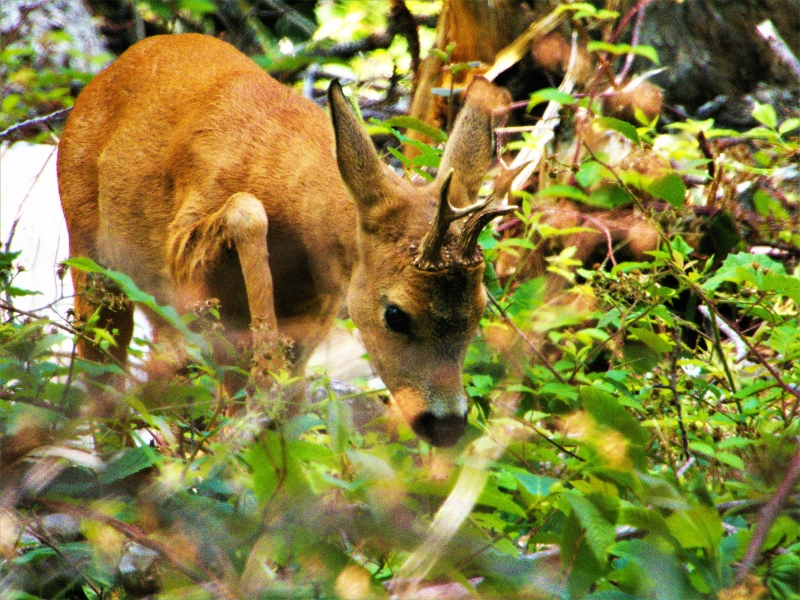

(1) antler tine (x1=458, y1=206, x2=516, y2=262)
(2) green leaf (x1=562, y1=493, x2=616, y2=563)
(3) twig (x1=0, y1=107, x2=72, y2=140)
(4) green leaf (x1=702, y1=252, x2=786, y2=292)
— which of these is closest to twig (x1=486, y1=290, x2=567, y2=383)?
(1) antler tine (x1=458, y1=206, x2=516, y2=262)

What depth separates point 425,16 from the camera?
22.5 ft

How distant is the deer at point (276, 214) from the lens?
3469 millimetres

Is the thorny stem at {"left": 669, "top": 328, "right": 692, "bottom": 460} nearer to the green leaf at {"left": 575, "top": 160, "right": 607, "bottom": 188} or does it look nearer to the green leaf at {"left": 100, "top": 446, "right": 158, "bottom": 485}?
the green leaf at {"left": 575, "top": 160, "right": 607, "bottom": 188}

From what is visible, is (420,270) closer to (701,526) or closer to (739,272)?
(739,272)

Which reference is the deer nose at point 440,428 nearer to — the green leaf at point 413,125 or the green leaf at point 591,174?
the green leaf at point 591,174

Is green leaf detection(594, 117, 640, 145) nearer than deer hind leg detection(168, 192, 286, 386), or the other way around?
green leaf detection(594, 117, 640, 145)

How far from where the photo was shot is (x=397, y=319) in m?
3.63

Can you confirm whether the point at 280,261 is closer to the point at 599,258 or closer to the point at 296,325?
the point at 296,325

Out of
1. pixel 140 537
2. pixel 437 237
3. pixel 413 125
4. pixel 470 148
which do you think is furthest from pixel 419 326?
pixel 140 537

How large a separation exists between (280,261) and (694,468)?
6.86ft

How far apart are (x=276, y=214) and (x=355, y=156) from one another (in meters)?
0.62

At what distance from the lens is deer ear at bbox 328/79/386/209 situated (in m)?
3.45

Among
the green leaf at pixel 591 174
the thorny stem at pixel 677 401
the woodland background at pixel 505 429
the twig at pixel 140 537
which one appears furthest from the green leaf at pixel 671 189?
the twig at pixel 140 537

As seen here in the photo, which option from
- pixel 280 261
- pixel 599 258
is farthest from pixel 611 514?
pixel 599 258
